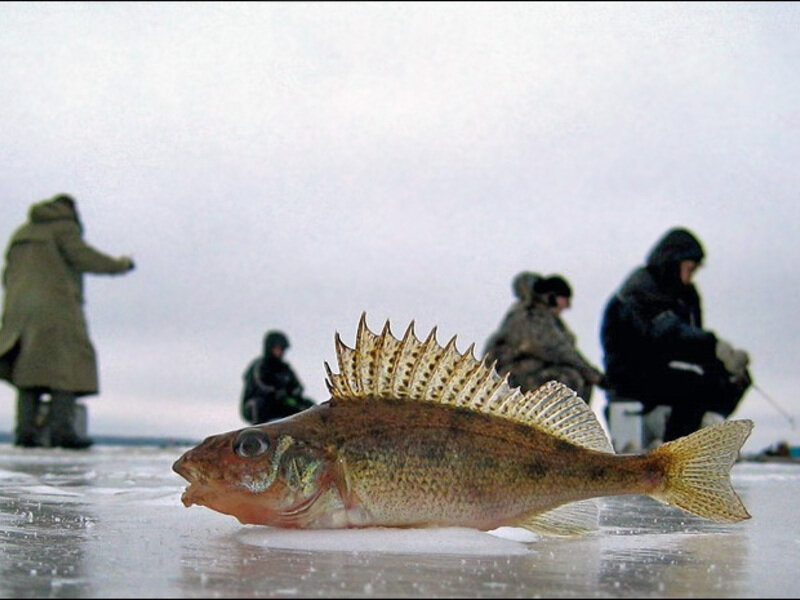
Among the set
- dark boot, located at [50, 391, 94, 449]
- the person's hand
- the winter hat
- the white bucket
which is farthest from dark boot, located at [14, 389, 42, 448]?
the white bucket

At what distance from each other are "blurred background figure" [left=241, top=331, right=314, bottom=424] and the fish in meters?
13.1

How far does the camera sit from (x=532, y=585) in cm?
206

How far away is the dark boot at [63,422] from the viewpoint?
41.1 ft

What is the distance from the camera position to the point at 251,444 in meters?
2.92

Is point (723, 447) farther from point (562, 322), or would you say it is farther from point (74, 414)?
point (74, 414)

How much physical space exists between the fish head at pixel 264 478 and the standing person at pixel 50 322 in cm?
1029

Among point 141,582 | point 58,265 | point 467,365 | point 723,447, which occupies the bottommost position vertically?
point 141,582

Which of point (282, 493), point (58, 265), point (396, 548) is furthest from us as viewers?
point (58, 265)

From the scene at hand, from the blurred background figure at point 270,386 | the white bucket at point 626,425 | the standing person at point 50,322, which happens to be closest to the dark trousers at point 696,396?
the white bucket at point 626,425

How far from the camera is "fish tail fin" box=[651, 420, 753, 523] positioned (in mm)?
3043

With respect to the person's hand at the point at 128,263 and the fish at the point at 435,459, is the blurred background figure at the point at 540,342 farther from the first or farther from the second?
the fish at the point at 435,459

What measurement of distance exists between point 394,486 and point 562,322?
8917 mm

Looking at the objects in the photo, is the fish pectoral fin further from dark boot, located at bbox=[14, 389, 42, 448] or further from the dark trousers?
dark boot, located at bbox=[14, 389, 42, 448]

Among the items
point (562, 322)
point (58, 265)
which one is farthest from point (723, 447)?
point (58, 265)
